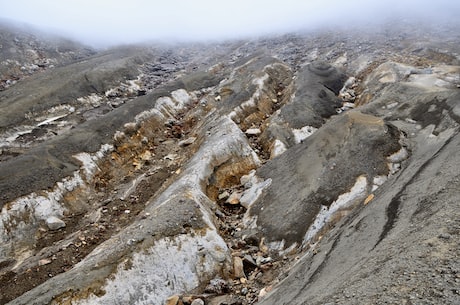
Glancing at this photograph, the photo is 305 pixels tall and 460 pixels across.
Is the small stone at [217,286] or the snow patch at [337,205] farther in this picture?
the snow patch at [337,205]

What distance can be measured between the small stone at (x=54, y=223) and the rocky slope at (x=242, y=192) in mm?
84

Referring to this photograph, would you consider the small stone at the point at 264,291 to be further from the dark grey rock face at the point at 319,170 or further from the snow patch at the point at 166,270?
the dark grey rock face at the point at 319,170

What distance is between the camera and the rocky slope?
12.7 m

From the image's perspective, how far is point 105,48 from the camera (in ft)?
280

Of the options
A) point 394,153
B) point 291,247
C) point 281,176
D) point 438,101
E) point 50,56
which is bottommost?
point 291,247

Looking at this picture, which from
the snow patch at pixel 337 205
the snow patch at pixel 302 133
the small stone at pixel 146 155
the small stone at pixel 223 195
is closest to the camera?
the snow patch at pixel 337 205

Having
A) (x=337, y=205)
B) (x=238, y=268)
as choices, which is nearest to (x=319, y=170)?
(x=337, y=205)

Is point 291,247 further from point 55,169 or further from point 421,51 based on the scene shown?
point 421,51

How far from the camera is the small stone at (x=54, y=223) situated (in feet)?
75.9

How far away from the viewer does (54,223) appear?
23.2 metres

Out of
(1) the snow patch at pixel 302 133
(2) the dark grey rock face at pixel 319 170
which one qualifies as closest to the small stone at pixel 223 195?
(2) the dark grey rock face at pixel 319 170

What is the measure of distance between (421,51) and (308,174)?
36.8 metres

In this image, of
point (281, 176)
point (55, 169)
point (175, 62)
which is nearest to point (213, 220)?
point (281, 176)

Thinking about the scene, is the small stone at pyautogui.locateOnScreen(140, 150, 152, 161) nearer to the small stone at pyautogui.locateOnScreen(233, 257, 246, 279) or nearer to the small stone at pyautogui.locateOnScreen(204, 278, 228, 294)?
the small stone at pyautogui.locateOnScreen(233, 257, 246, 279)
